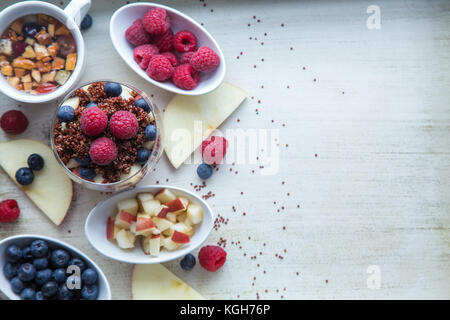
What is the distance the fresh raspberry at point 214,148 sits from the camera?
58.8 inches

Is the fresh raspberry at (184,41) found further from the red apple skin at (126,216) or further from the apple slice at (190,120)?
the red apple skin at (126,216)

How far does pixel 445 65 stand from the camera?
5.12 feet

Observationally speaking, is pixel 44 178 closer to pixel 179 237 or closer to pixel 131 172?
pixel 131 172

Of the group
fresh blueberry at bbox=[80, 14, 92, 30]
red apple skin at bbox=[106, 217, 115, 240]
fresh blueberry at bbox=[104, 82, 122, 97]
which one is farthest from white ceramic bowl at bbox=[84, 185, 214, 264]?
fresh blueberry at bbox=[80, 14, 92, 30]

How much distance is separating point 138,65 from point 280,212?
2.43 feet

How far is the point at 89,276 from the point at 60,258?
0.37ft

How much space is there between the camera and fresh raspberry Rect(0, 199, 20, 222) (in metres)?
1.46

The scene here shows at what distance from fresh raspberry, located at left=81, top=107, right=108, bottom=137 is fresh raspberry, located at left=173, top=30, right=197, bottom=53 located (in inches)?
15.5

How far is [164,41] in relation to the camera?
4.79ft

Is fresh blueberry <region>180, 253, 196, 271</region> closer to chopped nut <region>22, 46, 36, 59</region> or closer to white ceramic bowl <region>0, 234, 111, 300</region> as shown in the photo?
white ceramic bowl <region>0, 234, 111, 300</region>

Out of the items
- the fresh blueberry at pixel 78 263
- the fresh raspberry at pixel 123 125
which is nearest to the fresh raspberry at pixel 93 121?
the fresh raspberry at pixel 123 125

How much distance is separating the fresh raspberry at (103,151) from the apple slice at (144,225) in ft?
0.80

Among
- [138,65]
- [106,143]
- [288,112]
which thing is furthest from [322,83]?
[106,143]

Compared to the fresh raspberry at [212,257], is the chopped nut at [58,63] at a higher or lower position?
higher
